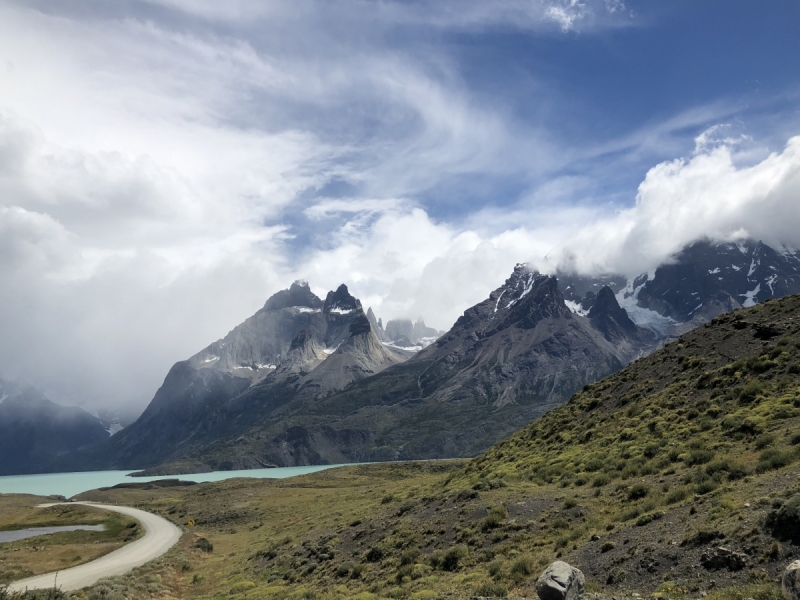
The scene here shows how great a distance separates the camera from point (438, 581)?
875 inches

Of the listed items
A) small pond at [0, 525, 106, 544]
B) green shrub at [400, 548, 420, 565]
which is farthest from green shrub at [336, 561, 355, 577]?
small pond at [0, 525, 106, 544]

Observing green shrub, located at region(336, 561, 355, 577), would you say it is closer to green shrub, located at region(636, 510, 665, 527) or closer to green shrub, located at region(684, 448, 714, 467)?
green shrub, located at region(636, 510, 665, 527)

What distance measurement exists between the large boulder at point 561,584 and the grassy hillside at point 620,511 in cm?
185

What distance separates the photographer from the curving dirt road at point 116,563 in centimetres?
3669

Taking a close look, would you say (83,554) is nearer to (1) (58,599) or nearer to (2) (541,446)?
(1) (58,599)

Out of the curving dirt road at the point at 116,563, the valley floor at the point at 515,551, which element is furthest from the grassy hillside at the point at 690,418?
the curving dirt road at the point at 116,563

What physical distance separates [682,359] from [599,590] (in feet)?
116

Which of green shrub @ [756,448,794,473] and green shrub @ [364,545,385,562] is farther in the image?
green shrub @ [364,545,385,562]

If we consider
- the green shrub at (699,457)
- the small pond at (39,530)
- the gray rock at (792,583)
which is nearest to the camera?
the gray rock at (792,583)

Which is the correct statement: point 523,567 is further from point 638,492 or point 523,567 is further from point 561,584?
point 638,492

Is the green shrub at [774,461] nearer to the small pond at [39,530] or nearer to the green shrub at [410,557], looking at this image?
the green shrub at [410,557]

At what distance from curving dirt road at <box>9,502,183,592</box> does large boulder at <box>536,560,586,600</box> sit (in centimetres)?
2751

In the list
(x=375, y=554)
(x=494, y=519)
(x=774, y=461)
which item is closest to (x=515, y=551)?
(x=494, y=519)

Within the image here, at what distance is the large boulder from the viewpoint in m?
A: 14.9
